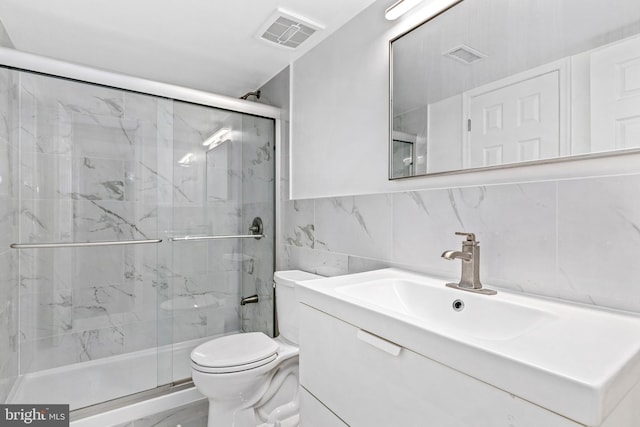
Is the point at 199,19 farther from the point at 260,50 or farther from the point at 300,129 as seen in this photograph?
the point at 300,129

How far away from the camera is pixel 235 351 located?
5.28 ft

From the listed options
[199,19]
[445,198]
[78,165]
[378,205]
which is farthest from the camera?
[78,165]

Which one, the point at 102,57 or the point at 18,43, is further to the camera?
the point at 102,57

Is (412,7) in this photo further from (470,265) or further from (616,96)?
(470,265)

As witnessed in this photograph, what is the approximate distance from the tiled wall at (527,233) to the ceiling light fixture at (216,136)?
1059 millimetres

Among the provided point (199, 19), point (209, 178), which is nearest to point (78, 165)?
point (209, 178)

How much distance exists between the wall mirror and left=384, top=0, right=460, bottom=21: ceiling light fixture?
0.03 m

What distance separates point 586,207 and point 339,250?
108 centimetres

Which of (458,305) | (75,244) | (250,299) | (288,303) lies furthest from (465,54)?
(75,244)

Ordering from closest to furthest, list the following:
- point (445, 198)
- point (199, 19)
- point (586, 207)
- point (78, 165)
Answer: point (586, 207) < point (445, 198) < point (199, 19) < point (78, 165)

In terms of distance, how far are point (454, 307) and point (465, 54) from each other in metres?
0.89

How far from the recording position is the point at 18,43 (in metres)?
1.92

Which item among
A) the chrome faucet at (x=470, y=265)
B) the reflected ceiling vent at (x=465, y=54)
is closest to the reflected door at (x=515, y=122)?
the reflected ceiling vent at (x=465, y=54)

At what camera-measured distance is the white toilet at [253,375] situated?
1.46 metres
